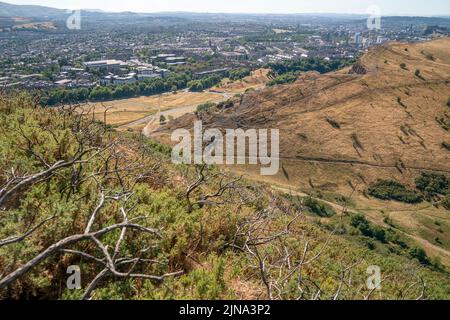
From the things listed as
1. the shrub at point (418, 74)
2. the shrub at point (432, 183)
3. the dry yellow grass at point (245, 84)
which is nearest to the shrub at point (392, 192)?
the shrub at point (432, 183)

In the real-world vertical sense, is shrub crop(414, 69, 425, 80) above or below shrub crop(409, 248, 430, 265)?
above

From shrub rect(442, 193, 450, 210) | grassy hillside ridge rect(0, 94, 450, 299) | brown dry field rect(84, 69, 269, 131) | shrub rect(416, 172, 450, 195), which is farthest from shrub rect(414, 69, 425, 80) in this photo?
grassy hillside ridge rect(0, 94, 450, 299)

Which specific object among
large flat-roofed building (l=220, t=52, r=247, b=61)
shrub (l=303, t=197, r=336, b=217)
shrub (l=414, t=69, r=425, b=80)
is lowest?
shrub (l=303, t=197, r=336, b=217)

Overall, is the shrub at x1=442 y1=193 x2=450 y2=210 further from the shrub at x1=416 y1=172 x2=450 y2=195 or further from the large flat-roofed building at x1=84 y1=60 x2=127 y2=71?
the large flat-roofed building at x1=84 y1=60 x2=127 y2=71

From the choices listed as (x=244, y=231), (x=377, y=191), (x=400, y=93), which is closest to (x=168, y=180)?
(x=244, y=231)

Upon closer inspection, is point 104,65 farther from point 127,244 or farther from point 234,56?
point 127,244

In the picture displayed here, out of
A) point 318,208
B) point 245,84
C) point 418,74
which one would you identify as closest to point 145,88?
point 245,84
